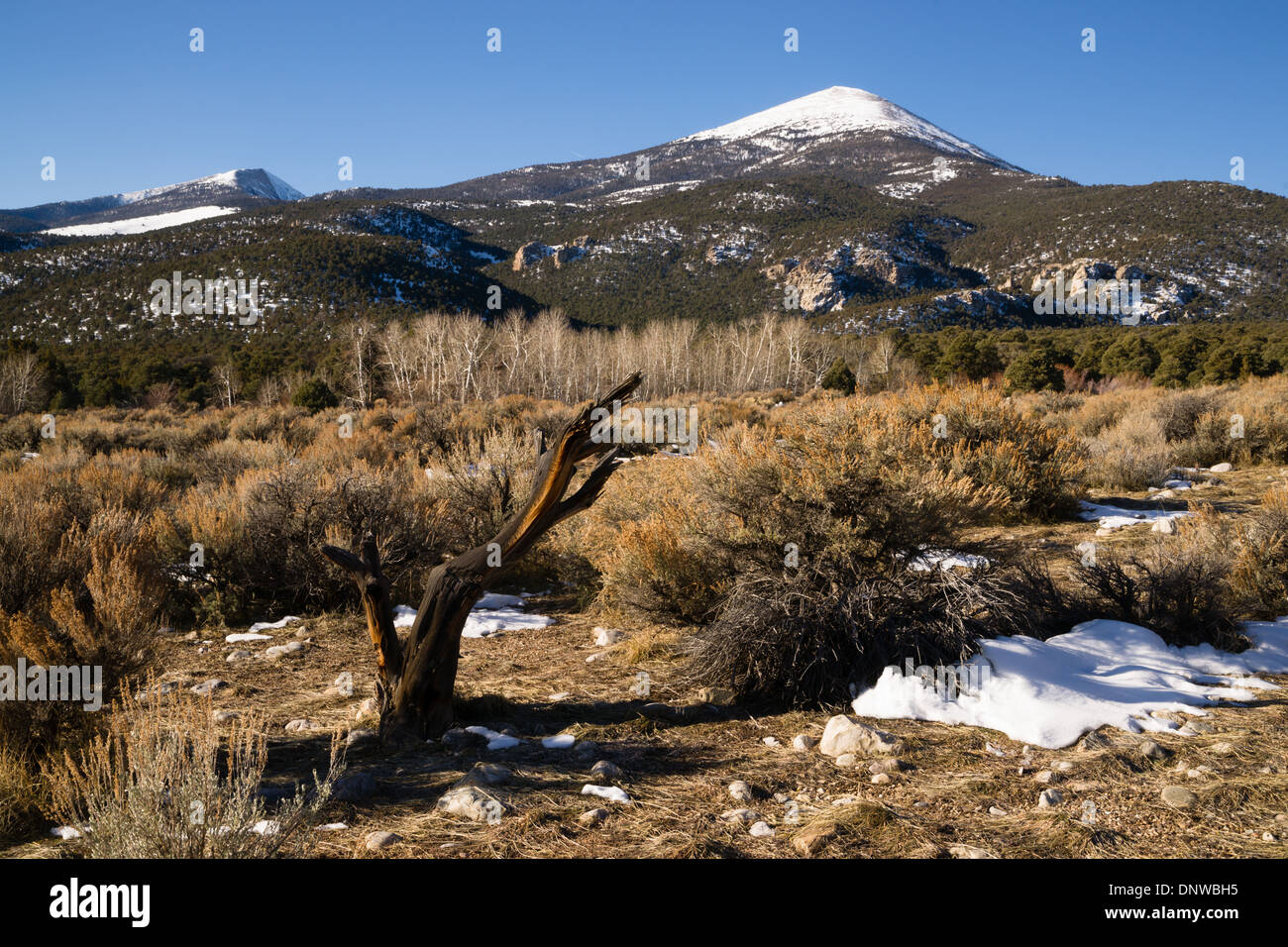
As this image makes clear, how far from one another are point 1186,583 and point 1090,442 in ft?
27.2

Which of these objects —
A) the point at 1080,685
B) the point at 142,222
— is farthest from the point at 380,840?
the point at 142,222

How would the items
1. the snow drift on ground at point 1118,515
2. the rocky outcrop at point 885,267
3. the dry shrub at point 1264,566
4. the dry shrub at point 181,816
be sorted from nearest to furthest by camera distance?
1. the dry shrub at point 181,816
2. the dry shrub at point 1264,566
3. the snow drift on ground at point 1118,515
4. the rocky outcrop at point 885,267

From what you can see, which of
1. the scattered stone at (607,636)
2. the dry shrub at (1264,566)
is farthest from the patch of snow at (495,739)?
the dry shrub at (1264,566)

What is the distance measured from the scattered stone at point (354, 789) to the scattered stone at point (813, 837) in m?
1.73

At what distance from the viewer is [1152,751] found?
3.31 metres

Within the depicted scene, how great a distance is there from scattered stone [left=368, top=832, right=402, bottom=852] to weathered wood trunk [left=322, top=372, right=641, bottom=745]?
1076mm

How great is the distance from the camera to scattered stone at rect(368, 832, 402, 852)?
2.57 meters

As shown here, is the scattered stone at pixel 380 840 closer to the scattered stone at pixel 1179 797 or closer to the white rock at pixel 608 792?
the white rock at pixel 608 792

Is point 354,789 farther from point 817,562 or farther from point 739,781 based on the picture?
point 817,562

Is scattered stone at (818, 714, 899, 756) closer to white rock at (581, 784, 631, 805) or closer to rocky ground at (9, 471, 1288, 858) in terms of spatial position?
rocky ground at (9, 471, 1288, 858)

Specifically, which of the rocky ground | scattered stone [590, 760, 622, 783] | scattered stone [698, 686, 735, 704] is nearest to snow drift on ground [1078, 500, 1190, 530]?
the rocky ground

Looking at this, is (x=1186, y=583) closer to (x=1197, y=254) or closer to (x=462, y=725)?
(x=462, y=725)

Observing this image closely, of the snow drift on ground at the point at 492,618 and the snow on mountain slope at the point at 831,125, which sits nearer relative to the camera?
the snow drift on ground at the point at 492,618

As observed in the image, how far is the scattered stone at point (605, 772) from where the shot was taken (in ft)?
10.6
